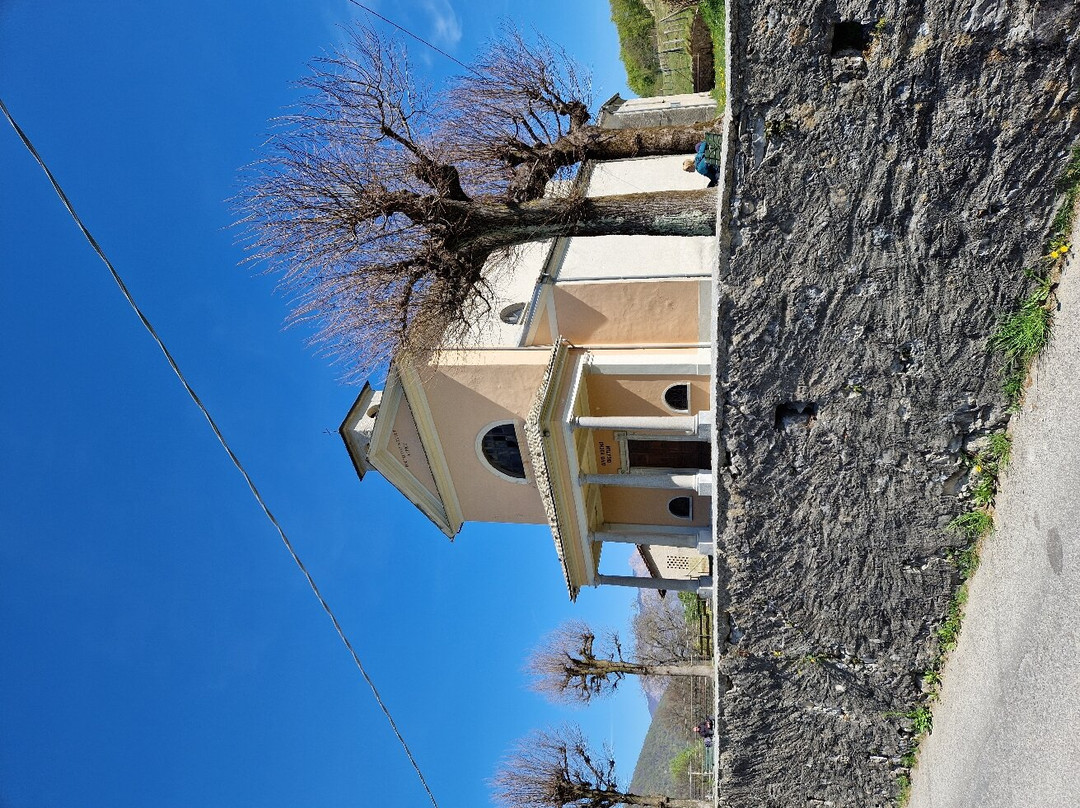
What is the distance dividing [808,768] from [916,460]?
15.3 feet

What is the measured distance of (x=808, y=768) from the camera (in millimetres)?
8609

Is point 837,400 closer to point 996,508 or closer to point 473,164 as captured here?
point 996,508

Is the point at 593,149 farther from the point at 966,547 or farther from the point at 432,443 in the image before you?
the point at 966,547

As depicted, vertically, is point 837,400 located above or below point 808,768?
above

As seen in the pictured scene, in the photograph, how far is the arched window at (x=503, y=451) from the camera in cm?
1303

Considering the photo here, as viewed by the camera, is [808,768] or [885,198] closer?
[885,198]

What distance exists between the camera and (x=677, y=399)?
38.3ft

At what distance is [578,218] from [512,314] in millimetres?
4960

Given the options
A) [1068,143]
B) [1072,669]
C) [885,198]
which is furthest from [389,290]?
[1072,669]

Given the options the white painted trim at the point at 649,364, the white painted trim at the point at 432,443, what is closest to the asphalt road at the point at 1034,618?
the white painted trim at the point at 649,364

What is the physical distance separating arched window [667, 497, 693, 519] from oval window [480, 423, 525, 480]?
9.40 ft

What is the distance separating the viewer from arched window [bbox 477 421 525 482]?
13.0m

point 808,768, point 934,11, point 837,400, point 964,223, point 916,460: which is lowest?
point 808,768

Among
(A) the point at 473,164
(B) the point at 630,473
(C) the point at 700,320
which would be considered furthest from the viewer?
(B) the point at 630,473
